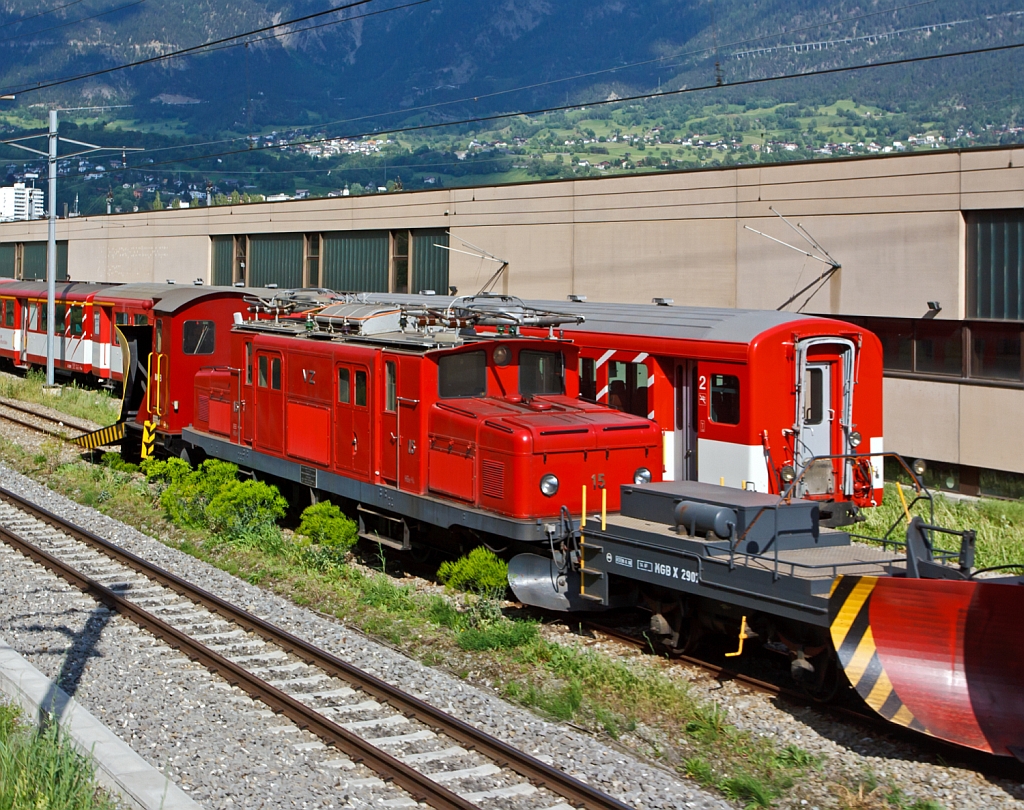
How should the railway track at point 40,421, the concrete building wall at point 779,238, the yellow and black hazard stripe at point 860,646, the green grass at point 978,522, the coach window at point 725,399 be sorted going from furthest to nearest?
1. the railway track at point 40,421
2. the concrete building wall at point 779,238
3. the coach window at point 725,399
4. the green grass at point 978,522
5. the yellow and black hazard stripe at point 860,646

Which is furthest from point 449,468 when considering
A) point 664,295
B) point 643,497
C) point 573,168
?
point 573,168

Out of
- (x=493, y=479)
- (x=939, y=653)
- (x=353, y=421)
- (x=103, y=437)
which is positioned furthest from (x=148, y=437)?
(x=939, y=653)

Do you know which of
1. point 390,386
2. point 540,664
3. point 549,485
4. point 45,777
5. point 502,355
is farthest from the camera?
point 390,386

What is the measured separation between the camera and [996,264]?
63.0 feet

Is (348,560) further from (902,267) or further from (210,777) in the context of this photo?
(902,267)

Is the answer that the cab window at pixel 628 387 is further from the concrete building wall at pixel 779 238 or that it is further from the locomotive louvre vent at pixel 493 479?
the concrete building wall at pixel 779 238

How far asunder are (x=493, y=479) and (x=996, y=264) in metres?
11.2

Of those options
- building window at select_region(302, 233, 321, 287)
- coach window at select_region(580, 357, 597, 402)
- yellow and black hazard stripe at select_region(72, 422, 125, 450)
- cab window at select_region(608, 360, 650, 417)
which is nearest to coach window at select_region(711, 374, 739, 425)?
cab window at select_region(608, 360, 650, 417)

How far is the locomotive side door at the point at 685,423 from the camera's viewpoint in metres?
15.7

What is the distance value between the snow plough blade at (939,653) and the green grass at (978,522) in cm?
584

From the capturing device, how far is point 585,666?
10.4 m

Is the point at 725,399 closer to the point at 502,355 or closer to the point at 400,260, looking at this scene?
the point at 502,355

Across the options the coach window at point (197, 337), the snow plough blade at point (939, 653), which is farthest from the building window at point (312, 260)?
the snow plough blade at point (939, 653)

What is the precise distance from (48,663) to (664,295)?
16.5m
